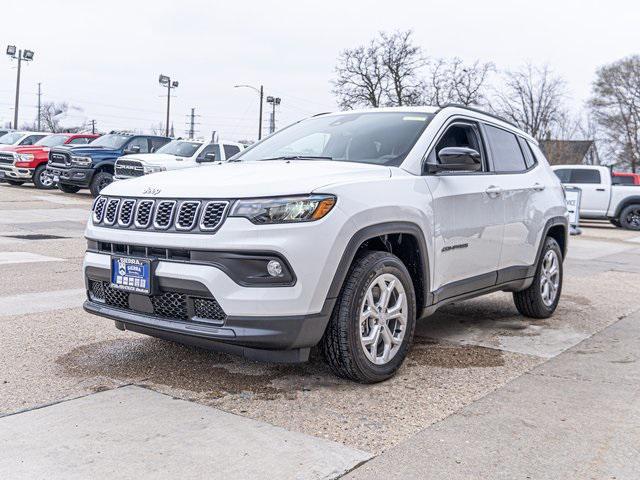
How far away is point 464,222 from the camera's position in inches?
205

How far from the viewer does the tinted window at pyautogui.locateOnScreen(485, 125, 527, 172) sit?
19.8ft

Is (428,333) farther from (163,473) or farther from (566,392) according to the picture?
(163,473)

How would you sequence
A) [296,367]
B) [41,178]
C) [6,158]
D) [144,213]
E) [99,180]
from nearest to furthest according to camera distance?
[144,213], [296,367], [99,180], [6,158], [41,178]

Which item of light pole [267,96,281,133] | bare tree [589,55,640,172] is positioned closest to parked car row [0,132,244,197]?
light pole [267,96,281,133]

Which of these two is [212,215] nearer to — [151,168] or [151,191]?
[151,191]

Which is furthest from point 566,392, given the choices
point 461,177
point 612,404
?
point 461,177

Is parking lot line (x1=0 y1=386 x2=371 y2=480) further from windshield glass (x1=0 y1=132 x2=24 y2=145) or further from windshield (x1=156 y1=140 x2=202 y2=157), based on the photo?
windshield glass (x1=0 y1=132 x2=24 y2=145)

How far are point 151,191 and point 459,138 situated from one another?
2.48 m

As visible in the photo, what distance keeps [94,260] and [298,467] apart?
2049 mm

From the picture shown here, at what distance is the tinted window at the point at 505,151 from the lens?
603 cm

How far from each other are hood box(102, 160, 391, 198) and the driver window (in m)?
0.68

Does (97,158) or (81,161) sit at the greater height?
(97,158)

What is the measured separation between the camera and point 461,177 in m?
5.29

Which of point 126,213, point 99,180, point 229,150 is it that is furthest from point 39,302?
point 99,180
